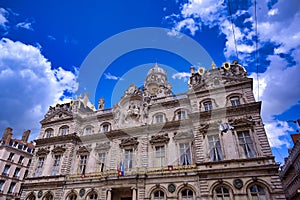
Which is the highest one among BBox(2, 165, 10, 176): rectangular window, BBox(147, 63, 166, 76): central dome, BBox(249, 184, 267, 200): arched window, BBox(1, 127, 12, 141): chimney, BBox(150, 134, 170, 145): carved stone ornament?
BBox(147, 63, 166, 76): central dome

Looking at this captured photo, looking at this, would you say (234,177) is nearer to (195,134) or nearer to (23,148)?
(195,134)

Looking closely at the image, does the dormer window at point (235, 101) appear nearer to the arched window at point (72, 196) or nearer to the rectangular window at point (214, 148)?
the rectangular window at point (214, 148)

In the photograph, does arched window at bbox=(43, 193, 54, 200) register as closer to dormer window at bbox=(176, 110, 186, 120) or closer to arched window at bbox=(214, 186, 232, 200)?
dormer window at bbox=(176, 110, 186, 120)

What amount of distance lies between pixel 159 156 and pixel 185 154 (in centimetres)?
339

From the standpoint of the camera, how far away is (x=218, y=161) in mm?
21547

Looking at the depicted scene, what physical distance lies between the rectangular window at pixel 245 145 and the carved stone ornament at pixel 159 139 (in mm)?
8679

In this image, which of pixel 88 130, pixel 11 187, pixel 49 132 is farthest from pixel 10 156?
pixel 88 130

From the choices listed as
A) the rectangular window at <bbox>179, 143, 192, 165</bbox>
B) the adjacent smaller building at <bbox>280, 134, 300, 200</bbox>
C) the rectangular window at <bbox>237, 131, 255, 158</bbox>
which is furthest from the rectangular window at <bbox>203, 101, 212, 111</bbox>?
the adjacent smaller building at <bbox>280, 134, 300, 200</bbox>

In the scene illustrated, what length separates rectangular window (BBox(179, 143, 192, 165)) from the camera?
2421 cm

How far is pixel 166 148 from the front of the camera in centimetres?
2588

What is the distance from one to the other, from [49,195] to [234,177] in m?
24.2

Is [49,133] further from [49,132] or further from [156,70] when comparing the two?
[156,70]

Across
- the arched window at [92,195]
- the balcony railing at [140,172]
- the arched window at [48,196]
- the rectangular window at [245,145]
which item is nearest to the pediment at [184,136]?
the balcony railing at [140,172]

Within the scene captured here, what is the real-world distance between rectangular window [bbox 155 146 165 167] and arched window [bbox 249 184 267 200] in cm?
995
